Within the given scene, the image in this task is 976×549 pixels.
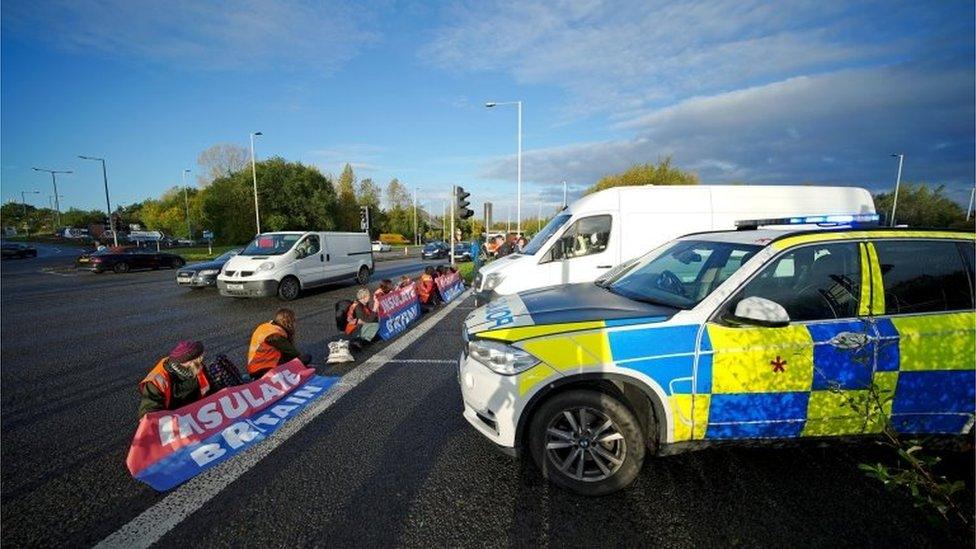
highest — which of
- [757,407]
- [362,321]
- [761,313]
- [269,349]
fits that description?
[761,313]

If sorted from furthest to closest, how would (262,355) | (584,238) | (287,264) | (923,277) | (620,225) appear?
(287,264) → (584,238) → (620,225) → (262,355) → (923,277)

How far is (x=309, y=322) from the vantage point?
27.6 ft

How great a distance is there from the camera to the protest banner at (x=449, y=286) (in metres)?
10.5

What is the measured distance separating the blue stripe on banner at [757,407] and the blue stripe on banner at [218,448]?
11.6 ft

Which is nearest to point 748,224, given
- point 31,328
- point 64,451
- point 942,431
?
point 942,431

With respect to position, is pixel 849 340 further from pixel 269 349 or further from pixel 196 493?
pixel 269 349

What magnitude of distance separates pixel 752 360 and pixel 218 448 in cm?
394

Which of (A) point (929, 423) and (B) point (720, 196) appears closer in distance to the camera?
(A) point (929, 423)

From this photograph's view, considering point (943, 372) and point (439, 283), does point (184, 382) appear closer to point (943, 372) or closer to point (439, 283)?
point (943, 372)

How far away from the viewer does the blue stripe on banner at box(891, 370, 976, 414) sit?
103 inches

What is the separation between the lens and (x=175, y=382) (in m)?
3.58

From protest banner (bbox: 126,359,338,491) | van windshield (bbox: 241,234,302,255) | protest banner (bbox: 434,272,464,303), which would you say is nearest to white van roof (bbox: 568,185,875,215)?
protest banner (bbox: 434,272,464,303)

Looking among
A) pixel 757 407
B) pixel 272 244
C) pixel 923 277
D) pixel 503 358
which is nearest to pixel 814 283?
pixel 923 277

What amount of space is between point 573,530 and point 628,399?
859 mm
